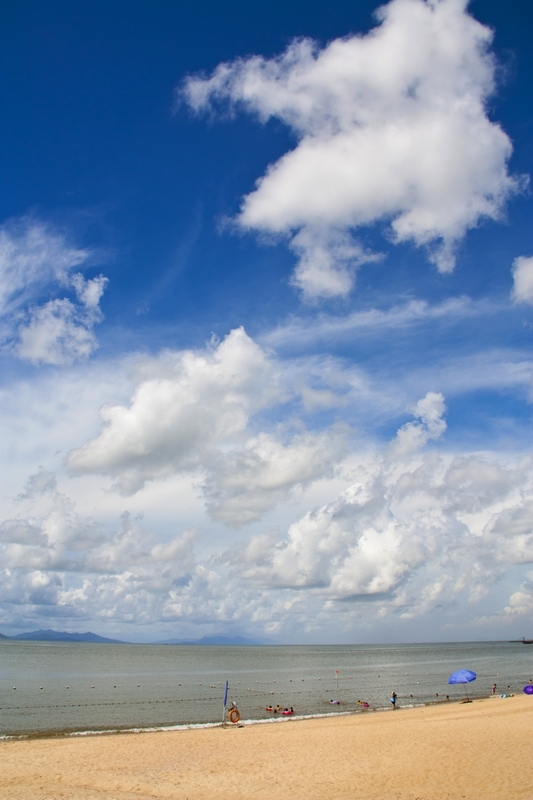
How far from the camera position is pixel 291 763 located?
958 inches

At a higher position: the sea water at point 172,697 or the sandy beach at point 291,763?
the sandy beach at point 291,763

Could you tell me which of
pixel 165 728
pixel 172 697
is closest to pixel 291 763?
pixel 165 728

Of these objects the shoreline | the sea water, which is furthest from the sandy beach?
the sea water

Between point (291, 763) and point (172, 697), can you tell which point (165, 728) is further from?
point (172, 697)

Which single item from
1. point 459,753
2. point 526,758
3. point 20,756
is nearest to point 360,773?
point 459,753

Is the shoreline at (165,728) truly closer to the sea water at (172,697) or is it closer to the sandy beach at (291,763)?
the sea water at (172,697)

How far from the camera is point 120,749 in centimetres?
2822

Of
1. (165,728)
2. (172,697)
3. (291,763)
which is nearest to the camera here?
(291,763)

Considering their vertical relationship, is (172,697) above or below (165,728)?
below

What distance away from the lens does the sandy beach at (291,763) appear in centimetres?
1983

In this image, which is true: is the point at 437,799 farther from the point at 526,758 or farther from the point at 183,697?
the point at 183,697

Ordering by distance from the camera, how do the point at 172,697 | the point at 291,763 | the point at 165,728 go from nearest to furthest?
the point at 291,763
the point at 165,728
the point at 172,697

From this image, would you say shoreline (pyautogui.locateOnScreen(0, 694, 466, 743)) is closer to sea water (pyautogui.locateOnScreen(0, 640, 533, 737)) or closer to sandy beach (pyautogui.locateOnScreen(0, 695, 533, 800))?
sea water (pyautogui.locateOnScreen(0, 640, 533, 737))

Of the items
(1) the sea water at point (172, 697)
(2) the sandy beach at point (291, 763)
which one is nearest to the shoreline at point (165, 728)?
(1) the sea water at point (172, 697)
